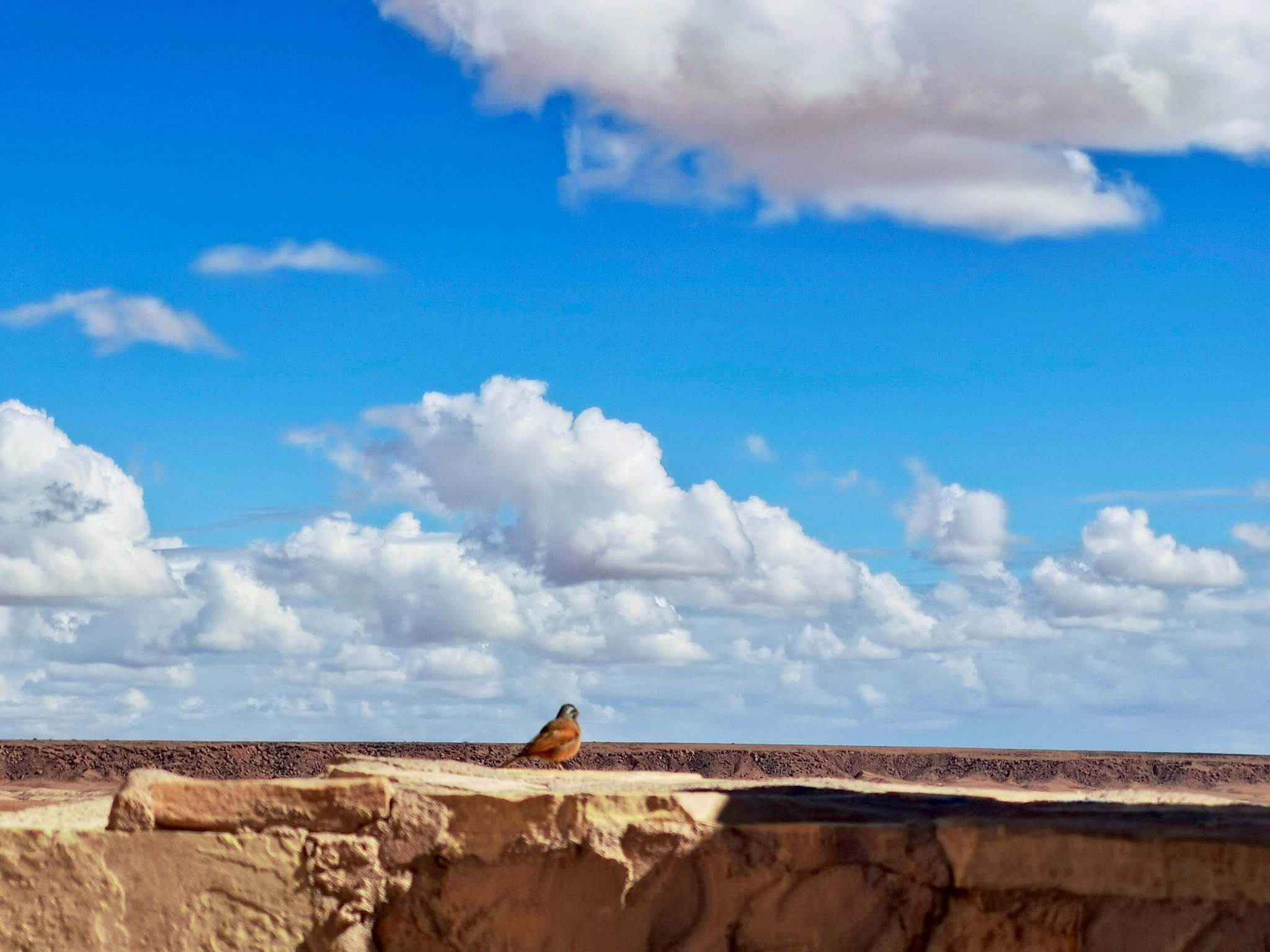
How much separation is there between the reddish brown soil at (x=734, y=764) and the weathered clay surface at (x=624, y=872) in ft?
62.6

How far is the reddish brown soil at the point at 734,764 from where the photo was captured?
24.6m

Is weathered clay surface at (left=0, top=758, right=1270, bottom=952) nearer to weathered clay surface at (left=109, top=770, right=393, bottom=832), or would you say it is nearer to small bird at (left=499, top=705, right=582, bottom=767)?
weathered clay surface at (left=109, top=770, right=393, bottom=832)

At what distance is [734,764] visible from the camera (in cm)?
2567

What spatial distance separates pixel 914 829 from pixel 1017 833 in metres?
0.29

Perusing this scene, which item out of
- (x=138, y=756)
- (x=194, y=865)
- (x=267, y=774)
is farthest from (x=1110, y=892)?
(x=138, y=756)

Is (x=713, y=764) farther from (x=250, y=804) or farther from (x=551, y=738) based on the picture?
(x=250, y=804)

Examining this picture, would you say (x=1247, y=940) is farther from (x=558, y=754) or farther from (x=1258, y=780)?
(x=1258, y=780)

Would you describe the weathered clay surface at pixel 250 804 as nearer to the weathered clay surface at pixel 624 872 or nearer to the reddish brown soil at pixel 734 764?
the weathered clay surface at pixel 624 872

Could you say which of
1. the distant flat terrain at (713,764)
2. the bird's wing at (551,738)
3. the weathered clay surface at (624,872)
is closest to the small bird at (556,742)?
the bird's wing at (551,738)

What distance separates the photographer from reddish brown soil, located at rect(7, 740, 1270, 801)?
80.8 feet

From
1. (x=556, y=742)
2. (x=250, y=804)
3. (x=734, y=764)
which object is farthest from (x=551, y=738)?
(x=734, y=764)

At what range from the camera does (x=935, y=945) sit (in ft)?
13.8

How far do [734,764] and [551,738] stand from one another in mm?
18485

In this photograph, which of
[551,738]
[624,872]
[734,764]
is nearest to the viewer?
[624,872]
